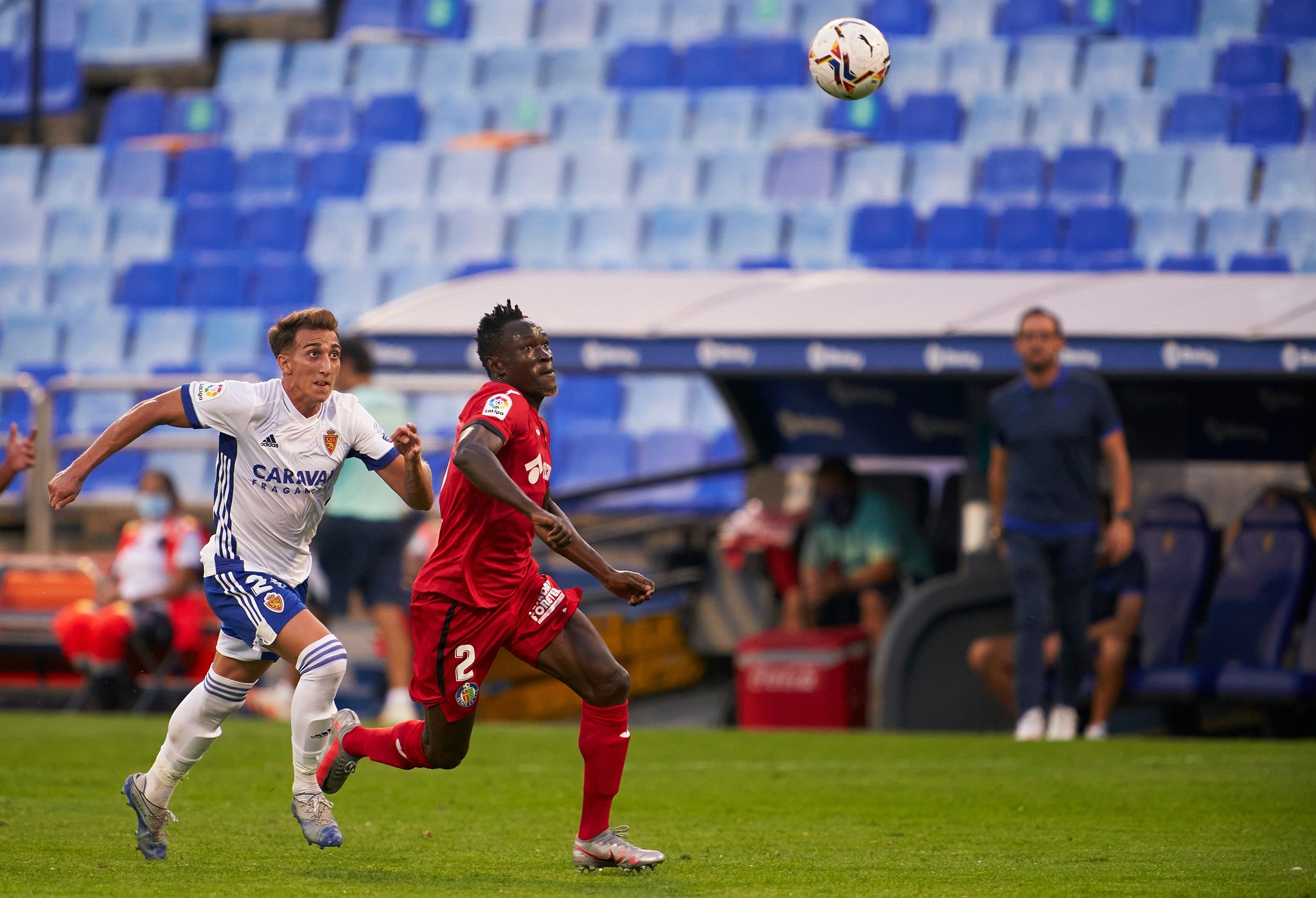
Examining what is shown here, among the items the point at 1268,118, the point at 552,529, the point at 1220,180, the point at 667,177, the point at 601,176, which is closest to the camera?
the point at 552,529

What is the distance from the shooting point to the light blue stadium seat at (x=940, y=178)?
17781mm

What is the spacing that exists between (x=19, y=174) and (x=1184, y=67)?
13277mm

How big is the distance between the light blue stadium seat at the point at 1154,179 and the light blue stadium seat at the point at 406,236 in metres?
7.17

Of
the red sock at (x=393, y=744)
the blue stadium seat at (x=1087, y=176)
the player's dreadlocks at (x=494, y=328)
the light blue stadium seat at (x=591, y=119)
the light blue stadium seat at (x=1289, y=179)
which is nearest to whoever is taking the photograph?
the player's dreadlocks at (x=494, y=328)

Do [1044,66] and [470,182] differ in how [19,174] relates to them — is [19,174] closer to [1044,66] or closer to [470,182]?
[470,182]

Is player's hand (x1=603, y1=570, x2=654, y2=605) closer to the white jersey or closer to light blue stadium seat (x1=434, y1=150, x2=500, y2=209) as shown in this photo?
the white jersey

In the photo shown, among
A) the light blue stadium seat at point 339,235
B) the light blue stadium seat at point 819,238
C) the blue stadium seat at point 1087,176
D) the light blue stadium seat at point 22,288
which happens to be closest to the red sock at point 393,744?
the light blue stadium seat at point 819,238

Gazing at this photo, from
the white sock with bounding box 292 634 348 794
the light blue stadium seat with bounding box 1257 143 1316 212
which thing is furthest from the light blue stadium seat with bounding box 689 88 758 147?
the white sock with bounding box 292 634 348 794

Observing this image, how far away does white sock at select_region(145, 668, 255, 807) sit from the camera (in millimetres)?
5824

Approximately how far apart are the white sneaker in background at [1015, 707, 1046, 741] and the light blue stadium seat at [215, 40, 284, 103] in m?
14.7

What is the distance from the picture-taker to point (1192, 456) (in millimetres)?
11641

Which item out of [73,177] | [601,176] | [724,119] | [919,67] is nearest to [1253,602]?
[919,67]

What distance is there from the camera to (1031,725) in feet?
32.3

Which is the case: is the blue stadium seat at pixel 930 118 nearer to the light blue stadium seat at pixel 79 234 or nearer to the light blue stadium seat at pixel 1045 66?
the light blue stadium seat at pixel 1045 66
